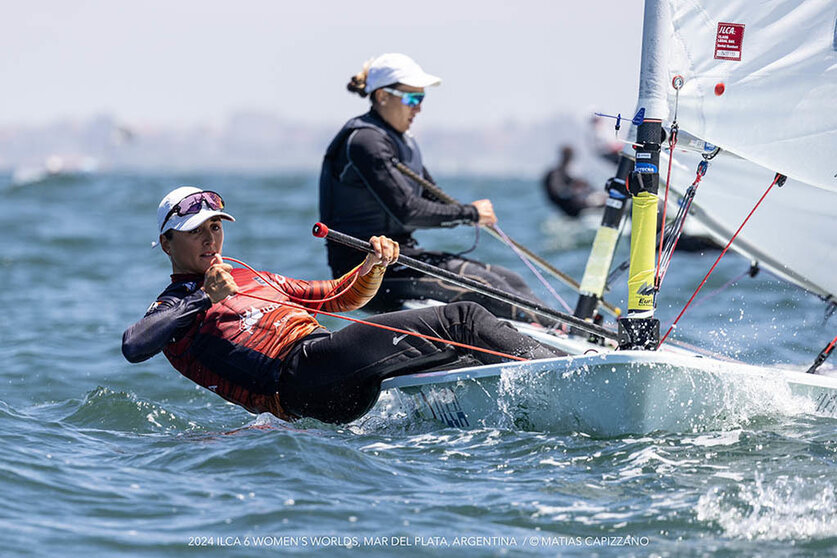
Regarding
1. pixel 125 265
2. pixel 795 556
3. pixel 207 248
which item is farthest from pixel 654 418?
pixel 125 265

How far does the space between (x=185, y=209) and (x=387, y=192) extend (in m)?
1.56

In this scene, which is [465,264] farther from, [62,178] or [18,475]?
[62,178]

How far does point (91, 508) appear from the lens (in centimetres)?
A: 332

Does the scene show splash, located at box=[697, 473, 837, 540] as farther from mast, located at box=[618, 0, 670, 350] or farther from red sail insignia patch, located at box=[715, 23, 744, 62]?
red sail insignia patch, located at box=[715, 23, 744, 62]

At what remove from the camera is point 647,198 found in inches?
152

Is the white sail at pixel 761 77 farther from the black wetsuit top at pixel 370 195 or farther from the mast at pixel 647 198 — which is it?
the black wetsuit top at pixel 370 195

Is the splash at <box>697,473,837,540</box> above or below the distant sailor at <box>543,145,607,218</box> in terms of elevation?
below

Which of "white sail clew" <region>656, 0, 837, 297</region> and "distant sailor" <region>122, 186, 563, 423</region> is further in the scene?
"white sail clew" <region>656, 0, 837, 297</region>

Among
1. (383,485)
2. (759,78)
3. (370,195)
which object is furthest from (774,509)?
(370,195)

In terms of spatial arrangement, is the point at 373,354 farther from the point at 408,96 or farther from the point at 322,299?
the point at 408,96

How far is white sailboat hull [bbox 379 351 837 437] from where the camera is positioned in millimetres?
3650

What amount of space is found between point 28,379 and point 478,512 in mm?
3656

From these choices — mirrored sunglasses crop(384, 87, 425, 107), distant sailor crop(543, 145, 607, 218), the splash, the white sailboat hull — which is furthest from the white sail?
distant sailor crop(543, 145, 607, 218)

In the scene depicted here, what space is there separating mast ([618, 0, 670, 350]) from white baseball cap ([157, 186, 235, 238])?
1.43 metres
